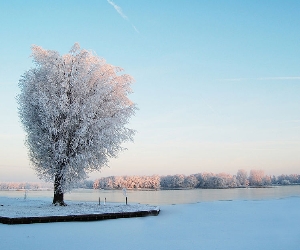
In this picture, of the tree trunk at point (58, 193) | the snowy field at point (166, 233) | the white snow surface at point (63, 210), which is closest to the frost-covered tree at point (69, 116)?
the tree trunk at point (58, 193)

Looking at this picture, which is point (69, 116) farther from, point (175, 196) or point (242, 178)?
point (242, 178)

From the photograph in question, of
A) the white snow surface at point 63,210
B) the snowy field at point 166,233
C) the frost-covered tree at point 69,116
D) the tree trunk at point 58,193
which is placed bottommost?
the snowy field at point 166,233

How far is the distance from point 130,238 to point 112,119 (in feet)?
37.9

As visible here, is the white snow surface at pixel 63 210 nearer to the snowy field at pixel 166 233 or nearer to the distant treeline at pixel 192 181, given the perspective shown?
the snowy field at pixel 166 233

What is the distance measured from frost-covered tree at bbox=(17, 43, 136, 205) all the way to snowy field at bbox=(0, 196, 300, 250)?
7131 mm

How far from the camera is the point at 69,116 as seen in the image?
19906 mm

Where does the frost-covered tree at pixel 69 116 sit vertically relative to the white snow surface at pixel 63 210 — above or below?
above

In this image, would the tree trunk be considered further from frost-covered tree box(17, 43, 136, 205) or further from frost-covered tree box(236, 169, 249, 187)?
frost-covered tree box(236, 169, 249, 187)

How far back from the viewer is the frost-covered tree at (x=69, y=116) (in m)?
19.5

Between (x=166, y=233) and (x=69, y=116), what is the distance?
1173 centimetres

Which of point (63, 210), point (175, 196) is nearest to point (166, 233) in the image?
point (63, 210)

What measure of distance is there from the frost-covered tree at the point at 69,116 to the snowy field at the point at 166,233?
713cm

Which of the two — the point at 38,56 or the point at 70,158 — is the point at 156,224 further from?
the point at 38,56

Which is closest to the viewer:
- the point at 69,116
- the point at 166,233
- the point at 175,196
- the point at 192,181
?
the point at 166,233
